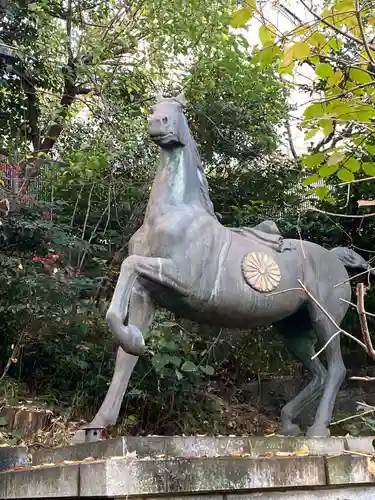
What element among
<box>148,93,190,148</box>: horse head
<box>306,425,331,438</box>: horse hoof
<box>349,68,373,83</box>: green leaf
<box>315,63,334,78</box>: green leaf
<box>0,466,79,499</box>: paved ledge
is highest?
<box>148,93,190,148</box>: horse head

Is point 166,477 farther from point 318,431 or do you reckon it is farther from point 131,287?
point 318,431

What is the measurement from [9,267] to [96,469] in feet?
13.7

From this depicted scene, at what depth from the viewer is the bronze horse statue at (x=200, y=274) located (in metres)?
3.78

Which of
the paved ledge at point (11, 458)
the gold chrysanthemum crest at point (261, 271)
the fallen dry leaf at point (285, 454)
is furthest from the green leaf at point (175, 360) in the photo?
the fallen dry leaf at point (285, 454)

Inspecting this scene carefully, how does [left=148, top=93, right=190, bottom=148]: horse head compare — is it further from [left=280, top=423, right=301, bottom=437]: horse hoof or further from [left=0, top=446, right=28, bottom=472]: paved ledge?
[left=0, top=446, right=28, bottom=472]: paved ledge

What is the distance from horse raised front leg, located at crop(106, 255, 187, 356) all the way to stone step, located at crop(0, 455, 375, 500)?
77 cm

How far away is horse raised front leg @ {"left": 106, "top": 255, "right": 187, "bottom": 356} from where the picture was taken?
3590mm

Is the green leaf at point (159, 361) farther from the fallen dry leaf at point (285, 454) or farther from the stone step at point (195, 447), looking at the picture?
the fallen dry leaf at point (285, 454)

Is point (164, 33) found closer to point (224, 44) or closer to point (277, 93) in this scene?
point (224, 44)

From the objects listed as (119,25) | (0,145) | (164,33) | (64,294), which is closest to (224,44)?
(164,33)

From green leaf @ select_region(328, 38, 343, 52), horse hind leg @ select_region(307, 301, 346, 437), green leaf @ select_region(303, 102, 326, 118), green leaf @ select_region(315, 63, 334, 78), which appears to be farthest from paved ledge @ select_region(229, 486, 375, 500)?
green leaf @ select_region(328, 38, 343, 52)

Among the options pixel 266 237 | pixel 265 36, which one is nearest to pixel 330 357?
pixel 266 237

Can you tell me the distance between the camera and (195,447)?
3436 mm

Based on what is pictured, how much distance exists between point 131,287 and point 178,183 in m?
0.83
